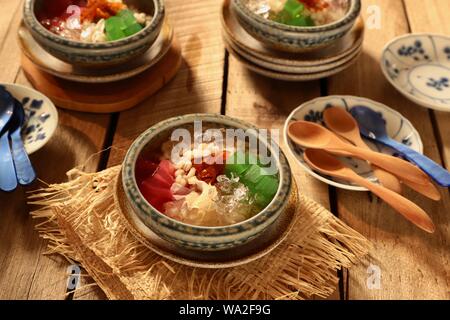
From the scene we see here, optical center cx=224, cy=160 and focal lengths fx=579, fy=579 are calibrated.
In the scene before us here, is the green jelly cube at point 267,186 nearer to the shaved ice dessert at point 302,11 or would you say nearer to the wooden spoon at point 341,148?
the wooden spoon at point 341,148

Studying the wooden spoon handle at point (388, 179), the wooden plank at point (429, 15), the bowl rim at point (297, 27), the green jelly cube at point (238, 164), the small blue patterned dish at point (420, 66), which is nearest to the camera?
the green jelly cube at point (238, 164)

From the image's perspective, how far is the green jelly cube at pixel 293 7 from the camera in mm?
1145

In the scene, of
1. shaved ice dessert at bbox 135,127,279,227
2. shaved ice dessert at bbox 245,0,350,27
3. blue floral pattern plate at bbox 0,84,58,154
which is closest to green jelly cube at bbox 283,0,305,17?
shaved ice dessert at bbox 245,0,350,27

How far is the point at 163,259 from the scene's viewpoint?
855mm

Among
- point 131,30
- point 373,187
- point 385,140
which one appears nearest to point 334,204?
point 373,187

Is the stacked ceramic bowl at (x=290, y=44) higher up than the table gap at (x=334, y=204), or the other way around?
the stacked ceramic bowl at (x=290, y=44)

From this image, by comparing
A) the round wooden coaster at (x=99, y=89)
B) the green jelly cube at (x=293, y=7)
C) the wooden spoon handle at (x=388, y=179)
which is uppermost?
the green jelly cube at (x=293, y=7)

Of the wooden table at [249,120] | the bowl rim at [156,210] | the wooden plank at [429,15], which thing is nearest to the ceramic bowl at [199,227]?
the bowl rim at [156,210]

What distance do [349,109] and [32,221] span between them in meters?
0.62

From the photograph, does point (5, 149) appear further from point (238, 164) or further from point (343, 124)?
point (343, 124)

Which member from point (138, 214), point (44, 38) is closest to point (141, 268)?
point (138, 214)

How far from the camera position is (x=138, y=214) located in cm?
Result: 82

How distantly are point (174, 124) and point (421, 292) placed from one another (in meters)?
0.46

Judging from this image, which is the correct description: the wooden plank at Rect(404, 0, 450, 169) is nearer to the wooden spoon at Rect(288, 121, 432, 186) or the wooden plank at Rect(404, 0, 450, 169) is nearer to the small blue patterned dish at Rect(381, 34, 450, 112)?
the small blue patterned dish at Rect(381, 34, 450, 112)
